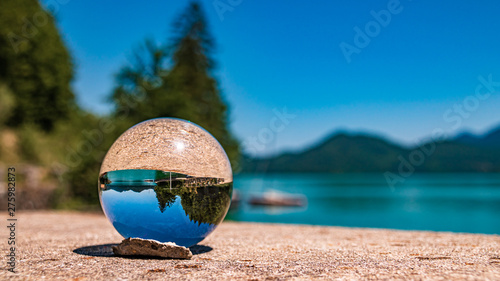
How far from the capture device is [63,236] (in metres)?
9.20

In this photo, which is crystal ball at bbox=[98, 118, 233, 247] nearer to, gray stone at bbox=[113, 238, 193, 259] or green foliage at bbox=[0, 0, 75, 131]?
gray stone at bbox=[113, 238, 193, 259]

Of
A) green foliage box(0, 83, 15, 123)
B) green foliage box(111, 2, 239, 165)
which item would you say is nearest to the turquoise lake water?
green foliage box(111, 2, 239, 165)

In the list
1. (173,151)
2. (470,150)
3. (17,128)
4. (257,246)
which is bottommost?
(257,246)

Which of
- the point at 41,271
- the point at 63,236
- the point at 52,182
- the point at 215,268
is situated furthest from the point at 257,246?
the point at 52,182

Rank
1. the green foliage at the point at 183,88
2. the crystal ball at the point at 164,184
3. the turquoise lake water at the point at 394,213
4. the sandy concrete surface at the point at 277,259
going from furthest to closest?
the turquoise lake water at the point at 394,213 < the green foliage at the point at 183,88 < the crystal ball at the point at 164,184 < the sandy concrete surface at the point at 277,259

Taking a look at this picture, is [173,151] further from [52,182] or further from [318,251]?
[52,182]

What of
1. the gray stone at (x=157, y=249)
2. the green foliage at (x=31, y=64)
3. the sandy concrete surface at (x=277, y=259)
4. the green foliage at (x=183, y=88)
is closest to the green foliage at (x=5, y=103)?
the green foliage at (x=31, y=64)

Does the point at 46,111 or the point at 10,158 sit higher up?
the point at 46,111

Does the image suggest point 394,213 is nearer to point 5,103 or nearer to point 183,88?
point 183,88

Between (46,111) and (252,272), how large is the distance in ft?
107

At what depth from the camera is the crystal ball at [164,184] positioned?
19.8 ft

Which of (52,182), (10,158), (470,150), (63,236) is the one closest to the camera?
(63,236)

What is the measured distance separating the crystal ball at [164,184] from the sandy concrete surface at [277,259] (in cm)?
55

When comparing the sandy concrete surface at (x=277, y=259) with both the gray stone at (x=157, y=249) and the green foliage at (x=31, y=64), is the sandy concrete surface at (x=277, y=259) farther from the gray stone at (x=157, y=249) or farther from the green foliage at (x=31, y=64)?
the green foliage at (x=31, y=64)
